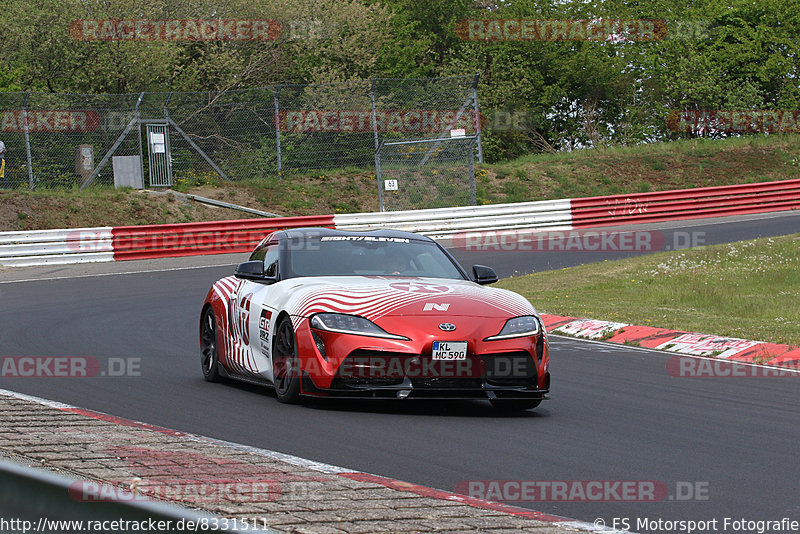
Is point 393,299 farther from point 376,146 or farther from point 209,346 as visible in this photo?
point 376,146

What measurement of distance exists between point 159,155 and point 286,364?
24585mm

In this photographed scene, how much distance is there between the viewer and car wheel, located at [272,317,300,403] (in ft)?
26.4

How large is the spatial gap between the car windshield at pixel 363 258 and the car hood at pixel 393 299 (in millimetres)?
350

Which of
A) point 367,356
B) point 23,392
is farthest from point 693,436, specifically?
point 23,392

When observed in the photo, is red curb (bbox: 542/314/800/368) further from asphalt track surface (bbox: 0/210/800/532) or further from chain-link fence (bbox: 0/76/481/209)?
chain-link fence (bbox: 0/76/481/209)

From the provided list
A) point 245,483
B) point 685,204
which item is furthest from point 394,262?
point 685,204

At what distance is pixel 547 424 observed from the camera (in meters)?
7.76

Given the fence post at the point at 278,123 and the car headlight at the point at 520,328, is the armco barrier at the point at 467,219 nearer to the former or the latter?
the fence post at the point at 278,123

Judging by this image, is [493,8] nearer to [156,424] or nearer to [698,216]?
[698,216]

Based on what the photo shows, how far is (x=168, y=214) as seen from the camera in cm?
3177

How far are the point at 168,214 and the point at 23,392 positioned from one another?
23.6 m

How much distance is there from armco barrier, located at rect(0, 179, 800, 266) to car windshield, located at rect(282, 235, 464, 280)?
54.9 feet

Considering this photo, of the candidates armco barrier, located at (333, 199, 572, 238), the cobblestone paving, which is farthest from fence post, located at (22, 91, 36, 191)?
the cobblestone paving

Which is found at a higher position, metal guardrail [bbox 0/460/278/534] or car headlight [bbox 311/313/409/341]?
metal guardrail [bbox 0/460/278/534]
